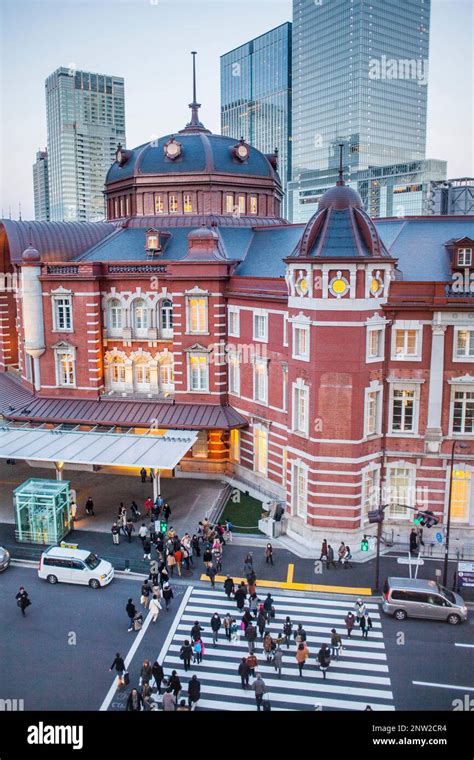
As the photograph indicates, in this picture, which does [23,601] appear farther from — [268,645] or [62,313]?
[62,313]

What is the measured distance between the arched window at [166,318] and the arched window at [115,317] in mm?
3241

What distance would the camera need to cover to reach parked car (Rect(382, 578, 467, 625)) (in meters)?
27.8

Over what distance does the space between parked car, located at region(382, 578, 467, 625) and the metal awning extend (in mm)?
13862

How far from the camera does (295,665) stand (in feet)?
83.1

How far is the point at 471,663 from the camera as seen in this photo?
25.1 meters

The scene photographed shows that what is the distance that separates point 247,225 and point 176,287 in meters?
10.8

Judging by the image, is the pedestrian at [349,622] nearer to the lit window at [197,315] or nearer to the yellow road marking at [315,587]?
the yellow road marking at [315,587]

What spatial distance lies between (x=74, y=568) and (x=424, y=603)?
1609 cm

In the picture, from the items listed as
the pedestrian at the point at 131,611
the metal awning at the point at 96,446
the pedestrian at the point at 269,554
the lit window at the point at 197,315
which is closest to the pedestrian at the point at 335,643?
the pedestrian at the point at 269,554

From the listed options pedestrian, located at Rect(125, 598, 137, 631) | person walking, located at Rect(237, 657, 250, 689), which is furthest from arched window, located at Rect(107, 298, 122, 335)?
person walking, located at Rect(237, 657, 250, 689)

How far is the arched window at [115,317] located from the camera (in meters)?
47.6

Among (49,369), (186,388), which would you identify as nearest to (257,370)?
(186,388)

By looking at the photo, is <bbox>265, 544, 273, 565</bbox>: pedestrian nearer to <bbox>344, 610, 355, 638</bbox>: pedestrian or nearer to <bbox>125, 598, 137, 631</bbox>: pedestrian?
<bbox>344, 610, 355, 638</bbox>: pedestrian
